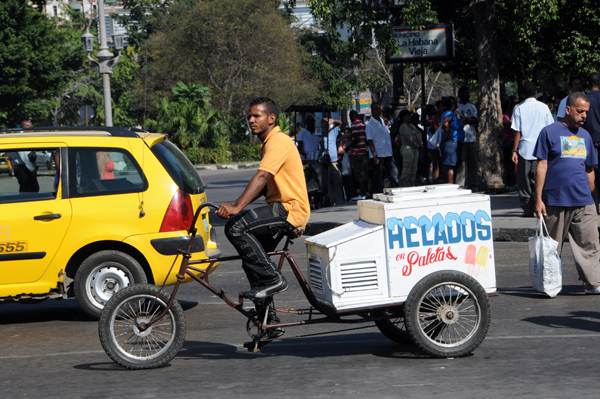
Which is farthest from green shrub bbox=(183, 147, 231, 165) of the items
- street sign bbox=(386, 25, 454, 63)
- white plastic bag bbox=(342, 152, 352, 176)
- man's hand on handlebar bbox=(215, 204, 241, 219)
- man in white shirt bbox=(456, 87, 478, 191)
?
man's hand on handlebar bbox=(215, 204, 241, 219)

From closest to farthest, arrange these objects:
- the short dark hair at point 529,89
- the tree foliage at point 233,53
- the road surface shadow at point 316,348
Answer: the road surface shadow at point 316,348 → the short dark hair at point 529,89 → the tree foliage at point 233,53

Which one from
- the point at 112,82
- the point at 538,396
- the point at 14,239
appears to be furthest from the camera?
the point at 112,82

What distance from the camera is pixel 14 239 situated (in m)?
6.73

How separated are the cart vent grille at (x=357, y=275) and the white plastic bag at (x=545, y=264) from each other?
7.85 ft

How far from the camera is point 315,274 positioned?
5.36m

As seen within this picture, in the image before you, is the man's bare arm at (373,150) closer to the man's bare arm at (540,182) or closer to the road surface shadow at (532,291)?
the road surface shadow at (532,291)

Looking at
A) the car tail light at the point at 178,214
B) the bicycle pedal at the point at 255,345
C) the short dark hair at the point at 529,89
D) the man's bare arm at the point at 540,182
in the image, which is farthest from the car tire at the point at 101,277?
the short dark hair at the point at 529,89

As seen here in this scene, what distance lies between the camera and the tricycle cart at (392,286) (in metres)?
5.12

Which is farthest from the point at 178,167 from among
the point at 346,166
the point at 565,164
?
the point at 346,166

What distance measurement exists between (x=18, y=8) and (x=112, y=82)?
23719 mm

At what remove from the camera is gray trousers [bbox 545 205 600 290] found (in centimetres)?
712

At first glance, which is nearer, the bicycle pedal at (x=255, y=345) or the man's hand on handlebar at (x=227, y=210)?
the man's hand on handlebar at (x=227, y=210)

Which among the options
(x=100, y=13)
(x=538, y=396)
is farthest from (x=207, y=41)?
(x=538, y=396)

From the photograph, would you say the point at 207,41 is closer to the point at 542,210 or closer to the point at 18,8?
the point at 18,8
